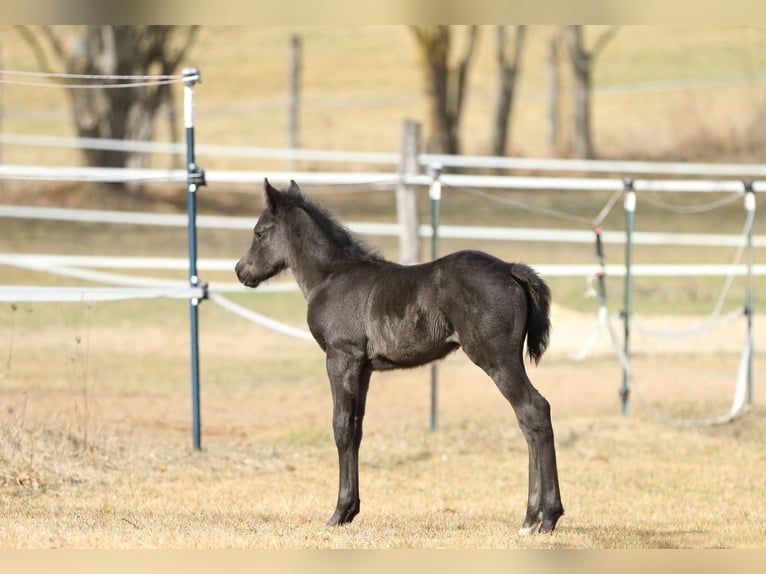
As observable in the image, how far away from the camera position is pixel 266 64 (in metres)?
37.9

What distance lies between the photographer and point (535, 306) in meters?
6.33

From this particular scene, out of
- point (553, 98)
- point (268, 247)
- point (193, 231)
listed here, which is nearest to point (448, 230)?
point (193, 231)

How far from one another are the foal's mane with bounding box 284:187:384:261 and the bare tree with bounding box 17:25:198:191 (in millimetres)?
14842

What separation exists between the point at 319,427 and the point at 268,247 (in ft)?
11.7

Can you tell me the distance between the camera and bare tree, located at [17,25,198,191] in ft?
70.2

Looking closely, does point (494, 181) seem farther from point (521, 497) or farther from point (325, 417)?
point (521, 497)

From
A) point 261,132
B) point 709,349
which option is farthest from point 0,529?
point 261,132

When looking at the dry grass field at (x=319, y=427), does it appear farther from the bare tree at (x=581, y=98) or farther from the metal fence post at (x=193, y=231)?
the bare tree at (x=581, y=98)

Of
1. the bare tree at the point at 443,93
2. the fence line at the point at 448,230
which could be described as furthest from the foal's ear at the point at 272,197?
the bare tree at the point at 443,93

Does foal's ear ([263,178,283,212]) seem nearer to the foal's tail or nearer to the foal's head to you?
the foal's head

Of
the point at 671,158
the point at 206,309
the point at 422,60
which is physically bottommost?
the point at 206,309

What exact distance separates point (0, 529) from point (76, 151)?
74.2 feet

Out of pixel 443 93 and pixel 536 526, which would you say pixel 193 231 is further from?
pixel 443 93

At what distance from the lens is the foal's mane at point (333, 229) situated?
6.98 meters
